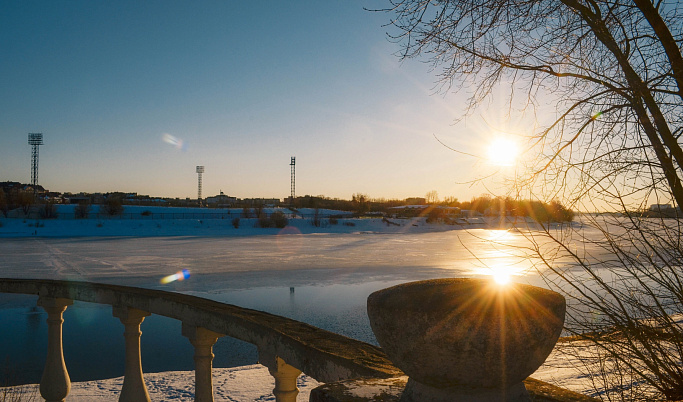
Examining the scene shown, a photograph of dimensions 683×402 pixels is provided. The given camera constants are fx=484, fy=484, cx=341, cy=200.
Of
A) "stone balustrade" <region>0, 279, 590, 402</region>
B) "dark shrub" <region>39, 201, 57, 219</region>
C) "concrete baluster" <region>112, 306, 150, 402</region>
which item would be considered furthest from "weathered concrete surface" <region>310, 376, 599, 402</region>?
"dark shrub" <region>39, 201, 57, 219</region>

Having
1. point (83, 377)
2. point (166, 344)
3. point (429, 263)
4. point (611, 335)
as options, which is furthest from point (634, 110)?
point (429, 263)

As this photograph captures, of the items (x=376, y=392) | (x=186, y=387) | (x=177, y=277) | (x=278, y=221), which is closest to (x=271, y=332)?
(x=376, y=392)

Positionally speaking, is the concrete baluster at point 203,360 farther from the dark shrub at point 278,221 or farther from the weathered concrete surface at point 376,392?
the dark shrub at point 278,221

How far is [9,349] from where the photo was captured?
10555 mm

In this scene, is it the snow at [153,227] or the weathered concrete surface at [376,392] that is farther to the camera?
the snow at [153,227]

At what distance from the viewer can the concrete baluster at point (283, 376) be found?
2.88 metres

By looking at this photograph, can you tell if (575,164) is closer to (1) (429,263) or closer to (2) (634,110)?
(2) (634,110)

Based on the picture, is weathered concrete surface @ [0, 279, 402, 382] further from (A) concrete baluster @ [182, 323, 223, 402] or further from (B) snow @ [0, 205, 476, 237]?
(B) snow @ [0, 205, 476, 237]

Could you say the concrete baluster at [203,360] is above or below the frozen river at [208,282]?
above

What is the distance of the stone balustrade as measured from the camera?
2.01 meters

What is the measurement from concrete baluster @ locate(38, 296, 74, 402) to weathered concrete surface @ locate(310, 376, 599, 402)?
11.7 feet

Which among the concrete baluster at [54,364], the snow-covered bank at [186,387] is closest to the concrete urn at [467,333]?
the concrete baluster at [54,364]

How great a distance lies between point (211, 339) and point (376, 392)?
192 cm

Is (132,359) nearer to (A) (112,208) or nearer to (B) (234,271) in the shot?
(B) (234,271)
